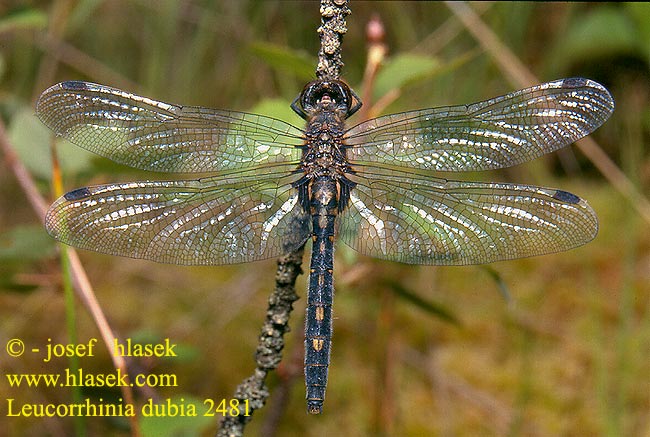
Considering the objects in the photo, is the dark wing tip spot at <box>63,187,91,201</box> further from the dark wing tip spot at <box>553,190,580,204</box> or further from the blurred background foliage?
the dark wing tip spot at <box>553,190,580,204</box>

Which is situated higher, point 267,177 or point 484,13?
point 484,13

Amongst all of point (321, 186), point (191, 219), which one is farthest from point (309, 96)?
point (191, 219)

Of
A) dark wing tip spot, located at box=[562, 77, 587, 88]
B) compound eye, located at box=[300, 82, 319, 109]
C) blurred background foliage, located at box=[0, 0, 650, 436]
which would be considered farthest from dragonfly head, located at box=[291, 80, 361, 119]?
dark wing tip spot, located at box=[562, 77, 587, 88]

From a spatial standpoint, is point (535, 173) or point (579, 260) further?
point (535, 173)

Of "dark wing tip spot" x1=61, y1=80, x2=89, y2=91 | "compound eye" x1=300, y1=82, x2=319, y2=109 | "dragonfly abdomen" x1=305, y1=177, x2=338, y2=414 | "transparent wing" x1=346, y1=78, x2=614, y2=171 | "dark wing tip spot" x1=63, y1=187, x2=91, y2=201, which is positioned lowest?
"dragonfly abdomen" x1=305, y1=177, x2=338, y2=414

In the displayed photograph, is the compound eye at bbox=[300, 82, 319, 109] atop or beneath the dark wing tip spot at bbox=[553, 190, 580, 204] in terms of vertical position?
atop

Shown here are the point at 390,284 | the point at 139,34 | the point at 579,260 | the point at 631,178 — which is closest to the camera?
the point at 390,284

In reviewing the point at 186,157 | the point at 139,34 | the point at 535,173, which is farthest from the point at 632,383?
the point at 139,34

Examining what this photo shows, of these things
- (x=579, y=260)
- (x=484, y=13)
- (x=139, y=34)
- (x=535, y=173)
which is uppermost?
(x=139, y=34)

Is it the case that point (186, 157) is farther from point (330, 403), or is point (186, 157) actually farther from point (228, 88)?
point (228, 88)
